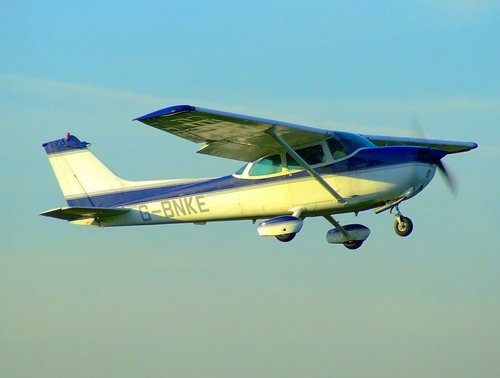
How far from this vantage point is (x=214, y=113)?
19.8 meters

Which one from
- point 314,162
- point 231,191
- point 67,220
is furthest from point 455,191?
point 67,220

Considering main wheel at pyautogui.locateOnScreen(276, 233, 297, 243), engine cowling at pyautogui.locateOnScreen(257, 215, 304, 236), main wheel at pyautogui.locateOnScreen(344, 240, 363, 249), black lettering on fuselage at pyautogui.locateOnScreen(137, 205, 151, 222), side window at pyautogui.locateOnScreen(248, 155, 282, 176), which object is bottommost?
main wheel at pyautogui.locateOnScreen(344, 240, 363, 249)

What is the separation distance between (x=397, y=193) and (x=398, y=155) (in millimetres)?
720

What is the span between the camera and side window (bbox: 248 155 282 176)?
22172mm

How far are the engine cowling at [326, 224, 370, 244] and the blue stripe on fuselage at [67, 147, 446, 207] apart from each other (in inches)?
79.0

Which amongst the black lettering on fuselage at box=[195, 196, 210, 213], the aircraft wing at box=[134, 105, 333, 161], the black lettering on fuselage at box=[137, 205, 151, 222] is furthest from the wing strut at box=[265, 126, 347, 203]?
the black lettering on fuselage at box=[137, 205, 151, 222]

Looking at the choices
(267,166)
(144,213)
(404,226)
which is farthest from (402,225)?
(144,213)

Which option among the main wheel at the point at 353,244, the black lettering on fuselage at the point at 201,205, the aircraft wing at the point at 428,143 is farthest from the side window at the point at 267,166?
the aircraft wing at the point at 428,143

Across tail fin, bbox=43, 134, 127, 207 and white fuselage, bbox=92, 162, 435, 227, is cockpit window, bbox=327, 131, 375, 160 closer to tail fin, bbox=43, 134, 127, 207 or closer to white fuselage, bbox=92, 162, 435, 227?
white fuselage, bbox=92, 162, 435, 227

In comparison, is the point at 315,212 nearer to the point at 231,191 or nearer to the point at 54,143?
the point at 231,191

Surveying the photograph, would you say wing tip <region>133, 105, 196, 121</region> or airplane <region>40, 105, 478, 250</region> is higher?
wing tip <region>133, 105, 196, 121</region>

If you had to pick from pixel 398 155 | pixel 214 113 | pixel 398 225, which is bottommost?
pixel 398 225

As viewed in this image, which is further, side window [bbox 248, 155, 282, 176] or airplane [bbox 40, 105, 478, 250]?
side window [bbox 248, 155, 282, 176]

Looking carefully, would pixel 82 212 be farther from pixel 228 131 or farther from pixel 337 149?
pixel 337 149
